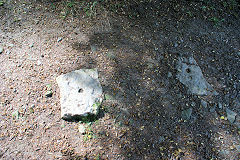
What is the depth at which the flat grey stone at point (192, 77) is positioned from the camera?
261 centimetres

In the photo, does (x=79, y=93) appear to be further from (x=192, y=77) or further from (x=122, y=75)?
(x=192, y=77)

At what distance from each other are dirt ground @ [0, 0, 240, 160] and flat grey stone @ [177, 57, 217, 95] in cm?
7

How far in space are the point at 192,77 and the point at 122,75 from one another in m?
0.93

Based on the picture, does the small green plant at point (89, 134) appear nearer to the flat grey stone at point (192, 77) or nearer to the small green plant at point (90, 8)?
the flat grey stone at point (192, 77)

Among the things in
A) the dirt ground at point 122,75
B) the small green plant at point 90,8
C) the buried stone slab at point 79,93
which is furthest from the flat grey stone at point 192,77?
the small green plant at point 90,8

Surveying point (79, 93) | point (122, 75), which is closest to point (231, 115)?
point (122, 75)

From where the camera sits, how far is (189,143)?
2.22 m

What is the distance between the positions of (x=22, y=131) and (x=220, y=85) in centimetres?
244

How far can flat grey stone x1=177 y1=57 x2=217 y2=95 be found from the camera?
8.57 ft

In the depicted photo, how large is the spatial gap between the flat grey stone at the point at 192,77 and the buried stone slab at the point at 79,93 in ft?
3.61

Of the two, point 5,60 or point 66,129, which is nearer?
point 66,129

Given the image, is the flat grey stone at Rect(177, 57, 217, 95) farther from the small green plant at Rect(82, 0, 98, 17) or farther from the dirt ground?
the small green plant at Rect(82, 0, 98, 17)

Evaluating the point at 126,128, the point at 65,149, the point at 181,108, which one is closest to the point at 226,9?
the point at 181,108

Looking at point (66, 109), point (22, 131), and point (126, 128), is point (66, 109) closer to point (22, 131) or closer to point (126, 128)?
point (22, 131)
